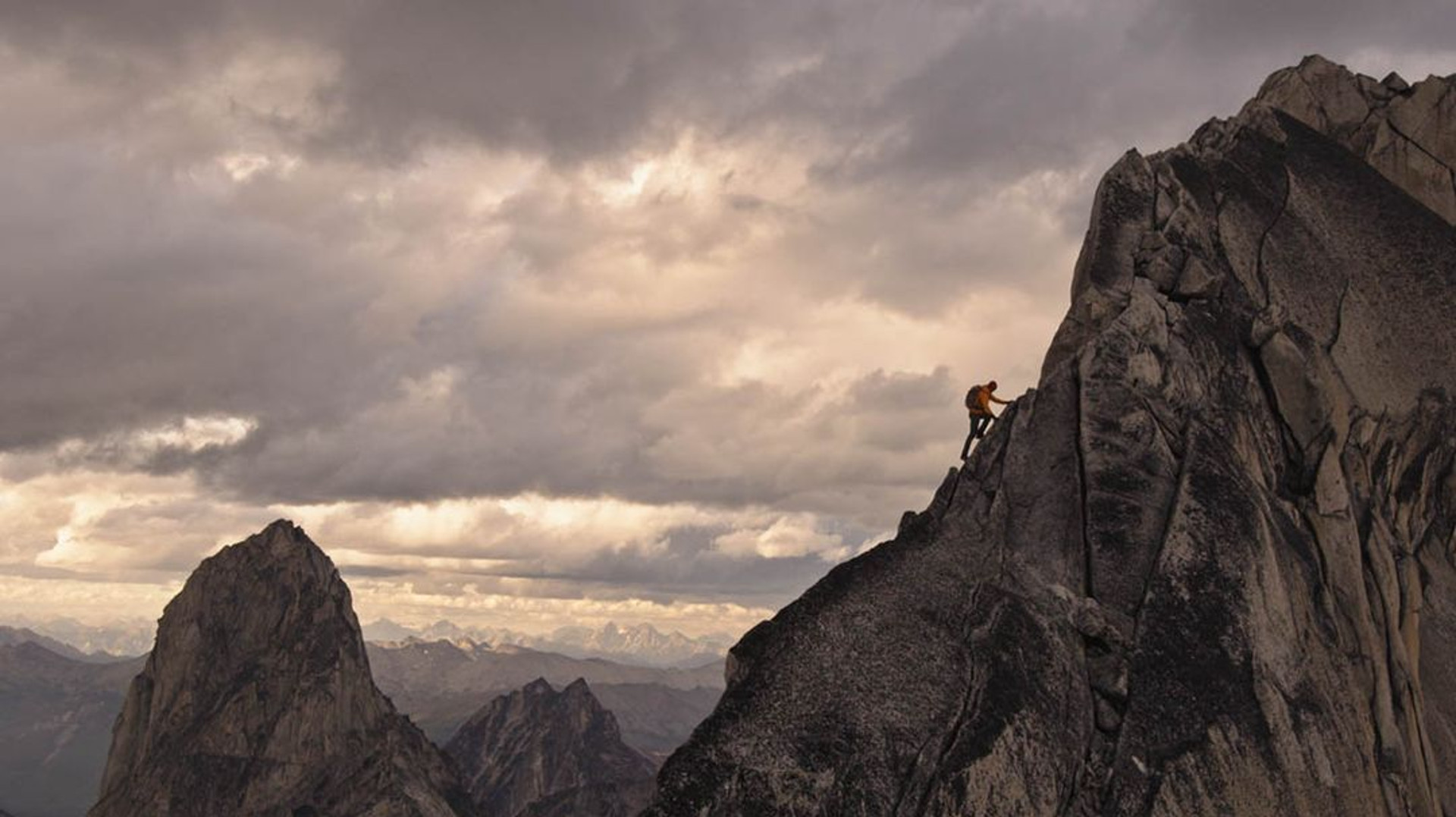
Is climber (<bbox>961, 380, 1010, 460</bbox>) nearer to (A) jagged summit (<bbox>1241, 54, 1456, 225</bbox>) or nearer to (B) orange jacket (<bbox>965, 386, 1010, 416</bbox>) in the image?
(B) orange jacket (<bbox>965, 386, 1010, 416</bbox>)

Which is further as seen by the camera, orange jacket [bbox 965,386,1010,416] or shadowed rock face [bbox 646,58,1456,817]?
orange jacket [bbox 965,386,1010,416]

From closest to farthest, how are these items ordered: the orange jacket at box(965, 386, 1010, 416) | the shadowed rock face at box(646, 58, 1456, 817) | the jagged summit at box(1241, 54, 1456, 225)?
1. the shadowed rock face at box(646, 58, 1456, 817)
2. the orange jacket at box(965, 386, 1010, 416)
3. the jagged summit at box(1241, 54, 1456, 225)

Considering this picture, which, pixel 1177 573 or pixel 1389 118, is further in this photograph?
pixel 1389 118

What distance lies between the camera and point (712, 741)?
132 feet

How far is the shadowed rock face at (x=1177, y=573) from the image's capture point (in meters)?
39.9

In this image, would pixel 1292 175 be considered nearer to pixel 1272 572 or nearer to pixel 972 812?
pixel 1272 572

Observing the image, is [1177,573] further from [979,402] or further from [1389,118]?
[1389,118]

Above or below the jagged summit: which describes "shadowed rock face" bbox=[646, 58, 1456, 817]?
below

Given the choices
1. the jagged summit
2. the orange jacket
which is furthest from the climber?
the jagged summit

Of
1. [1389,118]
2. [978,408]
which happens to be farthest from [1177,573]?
[1389,118]

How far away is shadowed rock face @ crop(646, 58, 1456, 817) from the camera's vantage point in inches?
1570

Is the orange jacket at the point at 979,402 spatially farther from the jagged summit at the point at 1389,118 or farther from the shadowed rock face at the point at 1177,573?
the jagged summit at the point at 1389,118

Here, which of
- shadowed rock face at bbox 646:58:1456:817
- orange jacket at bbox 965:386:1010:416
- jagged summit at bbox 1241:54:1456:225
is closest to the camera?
shadowed rock face at bbox 646:58:1456:817

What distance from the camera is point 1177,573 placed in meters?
44.2
